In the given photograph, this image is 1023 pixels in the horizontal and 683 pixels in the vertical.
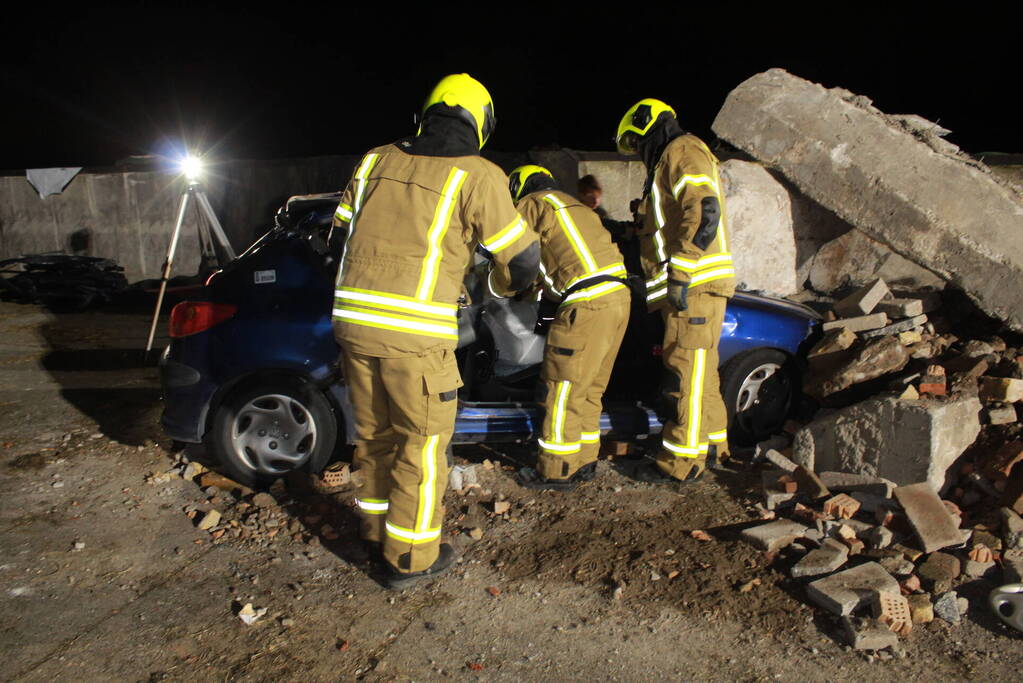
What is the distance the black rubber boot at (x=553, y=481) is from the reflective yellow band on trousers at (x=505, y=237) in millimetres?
→ 1597

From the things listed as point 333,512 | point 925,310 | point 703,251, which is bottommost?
point 333,512

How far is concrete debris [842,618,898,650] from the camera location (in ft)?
9.89

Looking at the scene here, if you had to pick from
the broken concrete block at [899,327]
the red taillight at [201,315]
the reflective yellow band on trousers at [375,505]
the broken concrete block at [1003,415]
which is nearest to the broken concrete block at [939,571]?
the broken concrete block at [1003,415]

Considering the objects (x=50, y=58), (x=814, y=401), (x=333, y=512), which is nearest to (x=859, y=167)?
(x=814, y=401)

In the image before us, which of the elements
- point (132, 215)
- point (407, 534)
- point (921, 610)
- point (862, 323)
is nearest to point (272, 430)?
point (407, 534)

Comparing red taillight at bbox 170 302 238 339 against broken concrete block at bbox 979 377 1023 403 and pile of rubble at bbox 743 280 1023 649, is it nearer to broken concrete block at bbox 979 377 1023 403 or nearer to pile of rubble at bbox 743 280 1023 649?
pile of rubble at bbox 743 280 1023 649

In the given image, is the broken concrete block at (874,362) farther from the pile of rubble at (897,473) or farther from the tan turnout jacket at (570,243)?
the tan turnout jacket at (570,243)

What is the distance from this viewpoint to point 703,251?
431cm

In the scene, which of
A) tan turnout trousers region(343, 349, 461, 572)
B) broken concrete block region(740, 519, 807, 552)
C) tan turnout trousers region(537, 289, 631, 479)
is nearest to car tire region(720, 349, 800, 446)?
tan turnout trousers region(537, 289, 631, 479)

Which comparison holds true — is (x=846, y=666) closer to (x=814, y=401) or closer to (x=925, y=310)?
(x=814, y=401)

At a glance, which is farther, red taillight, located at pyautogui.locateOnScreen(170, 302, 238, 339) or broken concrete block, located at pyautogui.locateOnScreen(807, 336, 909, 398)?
broken concrete block, located at pyautogui.locateOnScreen(807, 336, 909, 398)

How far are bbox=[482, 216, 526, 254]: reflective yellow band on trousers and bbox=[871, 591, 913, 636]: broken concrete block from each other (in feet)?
6.45

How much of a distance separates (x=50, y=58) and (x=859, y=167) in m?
23.5

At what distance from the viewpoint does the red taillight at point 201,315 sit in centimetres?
425
